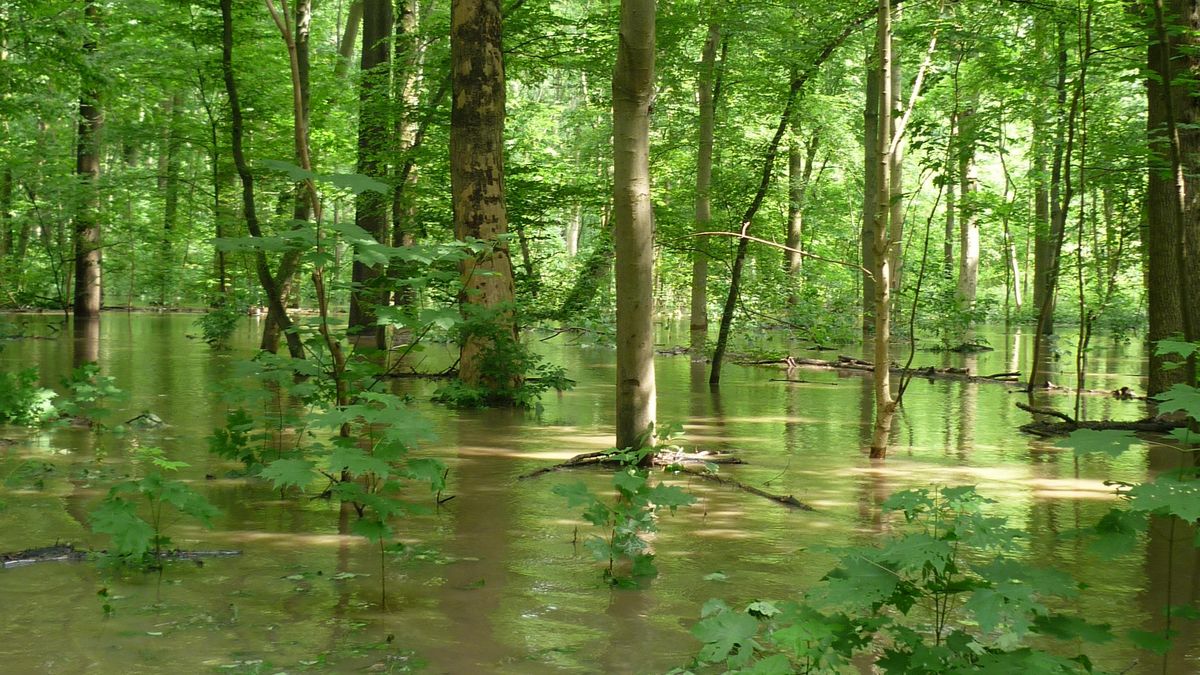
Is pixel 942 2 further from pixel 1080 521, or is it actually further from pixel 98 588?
pixel 98 588

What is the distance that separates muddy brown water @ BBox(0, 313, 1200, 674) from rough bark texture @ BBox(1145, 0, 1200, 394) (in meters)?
1.19

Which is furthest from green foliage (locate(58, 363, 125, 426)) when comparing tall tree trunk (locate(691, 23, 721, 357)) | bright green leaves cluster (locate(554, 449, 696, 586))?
tall tree trunk (locate(691, 23, 721, 357))

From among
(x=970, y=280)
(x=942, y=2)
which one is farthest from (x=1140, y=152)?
(x=970, y=280)

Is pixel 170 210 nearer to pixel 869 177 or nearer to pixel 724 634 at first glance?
pixel 869 177

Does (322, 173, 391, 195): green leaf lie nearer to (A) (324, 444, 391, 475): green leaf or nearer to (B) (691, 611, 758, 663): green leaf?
(A) (324, 444, 391, 475): green leaf

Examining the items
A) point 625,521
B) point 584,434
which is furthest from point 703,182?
point 625,521

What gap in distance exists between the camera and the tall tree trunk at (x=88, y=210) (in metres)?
19.7

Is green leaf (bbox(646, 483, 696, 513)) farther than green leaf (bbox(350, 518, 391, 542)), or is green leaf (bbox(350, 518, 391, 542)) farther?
green leaf (bbox(646, 483, 696, 513))

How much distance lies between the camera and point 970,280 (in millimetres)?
25094

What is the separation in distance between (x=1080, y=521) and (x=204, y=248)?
42741 millimetres

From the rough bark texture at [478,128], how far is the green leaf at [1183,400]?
782cm

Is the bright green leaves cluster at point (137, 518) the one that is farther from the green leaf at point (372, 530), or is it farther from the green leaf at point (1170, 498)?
the green leaf at point (1170, 498)

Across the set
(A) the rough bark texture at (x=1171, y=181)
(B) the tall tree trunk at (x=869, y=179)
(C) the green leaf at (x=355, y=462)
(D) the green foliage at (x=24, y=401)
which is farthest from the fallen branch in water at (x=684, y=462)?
(B) the tall tree trunk at (x=869, y=179)

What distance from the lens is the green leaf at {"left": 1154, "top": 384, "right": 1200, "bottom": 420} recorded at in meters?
2.88
